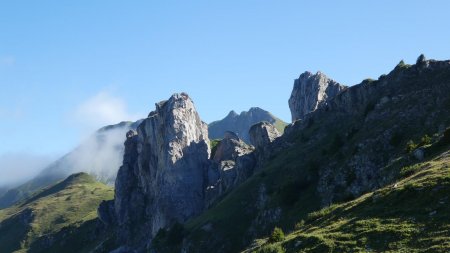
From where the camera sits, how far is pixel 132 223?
17638cm

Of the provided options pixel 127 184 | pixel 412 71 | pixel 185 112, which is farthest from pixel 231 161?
pixel 412 71

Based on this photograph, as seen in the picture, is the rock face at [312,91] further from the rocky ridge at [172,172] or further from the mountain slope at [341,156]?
the mountain slope at [341,156]

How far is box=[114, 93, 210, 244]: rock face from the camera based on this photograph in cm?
15325

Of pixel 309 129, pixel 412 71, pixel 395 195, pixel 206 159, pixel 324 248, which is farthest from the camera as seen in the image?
pixel 206 159

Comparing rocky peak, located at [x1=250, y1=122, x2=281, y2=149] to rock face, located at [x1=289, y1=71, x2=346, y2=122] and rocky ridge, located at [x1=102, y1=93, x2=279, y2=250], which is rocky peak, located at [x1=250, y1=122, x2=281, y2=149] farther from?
rock face, located at [x1=289, y1=71, x2=346, y2=122]

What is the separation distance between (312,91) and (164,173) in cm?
6725

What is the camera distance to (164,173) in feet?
520

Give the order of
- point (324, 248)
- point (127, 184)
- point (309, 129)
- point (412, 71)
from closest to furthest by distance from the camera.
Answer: point (324, 248) < point (412, 71) < point (309, 129) < point (127, 184)

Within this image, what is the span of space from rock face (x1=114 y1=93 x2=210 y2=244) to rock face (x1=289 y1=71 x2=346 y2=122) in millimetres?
42327

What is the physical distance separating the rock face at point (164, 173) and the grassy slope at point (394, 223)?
11263 cm

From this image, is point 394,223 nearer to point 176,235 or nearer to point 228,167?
point 176,235

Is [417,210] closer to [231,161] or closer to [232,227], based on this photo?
[232,227]

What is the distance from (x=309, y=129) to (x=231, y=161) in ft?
141

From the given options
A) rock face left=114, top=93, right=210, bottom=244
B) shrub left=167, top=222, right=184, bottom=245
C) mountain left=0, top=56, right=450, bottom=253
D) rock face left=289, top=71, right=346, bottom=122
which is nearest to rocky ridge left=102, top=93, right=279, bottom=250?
rock face left=114, top=93, right=210, bottom=244
